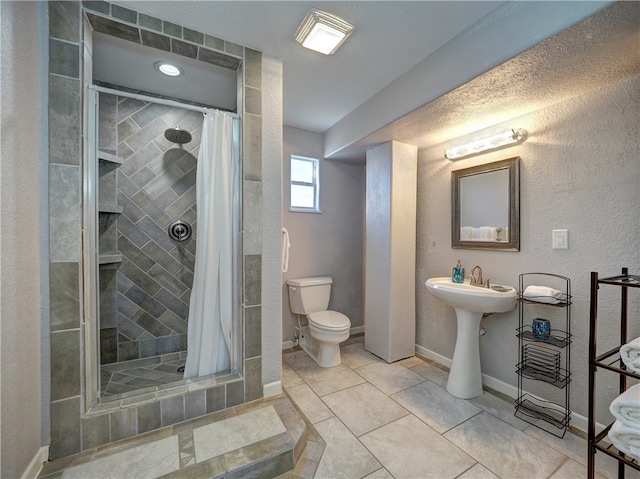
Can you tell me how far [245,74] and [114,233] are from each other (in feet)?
5.47

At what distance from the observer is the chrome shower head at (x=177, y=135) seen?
7.42 feet

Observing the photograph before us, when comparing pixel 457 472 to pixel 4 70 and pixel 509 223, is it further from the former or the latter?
pixel 4 70

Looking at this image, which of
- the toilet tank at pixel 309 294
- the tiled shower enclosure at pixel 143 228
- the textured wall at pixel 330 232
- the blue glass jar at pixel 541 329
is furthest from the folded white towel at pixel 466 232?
the tiled shower enclosure at pixel 143 228

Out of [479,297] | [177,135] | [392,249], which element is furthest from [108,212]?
[479,297]

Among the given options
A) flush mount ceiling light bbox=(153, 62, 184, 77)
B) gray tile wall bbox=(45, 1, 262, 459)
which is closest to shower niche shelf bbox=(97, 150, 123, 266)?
flush mount ceiling light bbox=(153, 62, 184, 77)

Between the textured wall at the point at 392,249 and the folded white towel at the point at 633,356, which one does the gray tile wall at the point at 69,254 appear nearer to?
the textured wall at the point at 392,249

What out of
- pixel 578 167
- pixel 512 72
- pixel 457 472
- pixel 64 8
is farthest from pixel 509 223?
pixel 64 8

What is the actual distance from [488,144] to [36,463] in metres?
3.22

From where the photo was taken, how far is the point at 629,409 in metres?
1.03

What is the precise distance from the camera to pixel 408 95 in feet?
6.19

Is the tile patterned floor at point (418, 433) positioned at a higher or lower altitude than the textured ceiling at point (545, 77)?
lower

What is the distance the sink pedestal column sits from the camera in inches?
78.4

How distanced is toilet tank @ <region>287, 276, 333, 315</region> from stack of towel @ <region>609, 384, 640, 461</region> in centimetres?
206

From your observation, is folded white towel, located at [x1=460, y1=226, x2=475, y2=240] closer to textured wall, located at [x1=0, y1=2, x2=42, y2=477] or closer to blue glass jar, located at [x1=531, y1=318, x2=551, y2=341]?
blue glass jar, located at [x1=531, y1=318, x2=551, y2=341]
